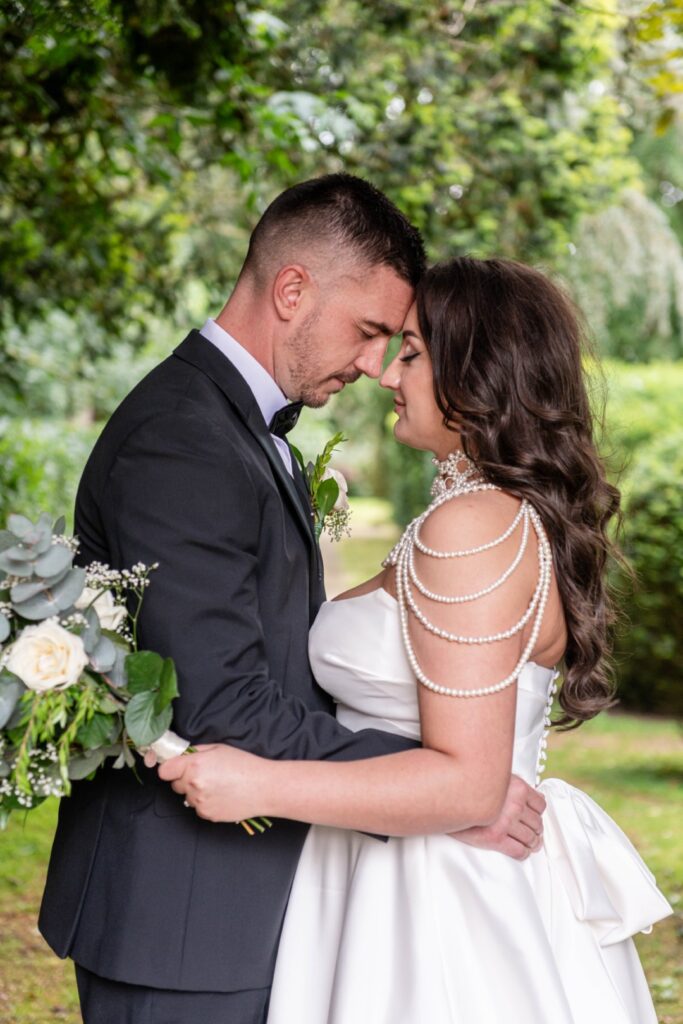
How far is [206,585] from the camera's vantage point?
203 centimetres

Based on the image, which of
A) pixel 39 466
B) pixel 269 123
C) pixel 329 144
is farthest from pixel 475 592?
pixel 39 466

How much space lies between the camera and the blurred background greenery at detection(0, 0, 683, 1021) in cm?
496

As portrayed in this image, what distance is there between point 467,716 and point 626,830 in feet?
17.0

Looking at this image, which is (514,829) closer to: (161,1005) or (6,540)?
(161,1005)

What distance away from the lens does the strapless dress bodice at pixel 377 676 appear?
2.28 m

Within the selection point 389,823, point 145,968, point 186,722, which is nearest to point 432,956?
point 389,823

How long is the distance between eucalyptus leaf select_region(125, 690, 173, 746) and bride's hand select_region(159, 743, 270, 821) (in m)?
0.09

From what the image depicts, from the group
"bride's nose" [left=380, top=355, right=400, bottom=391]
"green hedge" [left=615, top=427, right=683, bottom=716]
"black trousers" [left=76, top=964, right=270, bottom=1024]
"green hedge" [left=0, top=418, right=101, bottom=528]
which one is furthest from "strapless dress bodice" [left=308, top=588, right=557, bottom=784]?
"green hedge" [left=615, top=427, right=683, bottom=716]

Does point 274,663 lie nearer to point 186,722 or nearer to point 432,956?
point 186,722

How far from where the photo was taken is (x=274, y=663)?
2.32m

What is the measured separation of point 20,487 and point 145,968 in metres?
6.04

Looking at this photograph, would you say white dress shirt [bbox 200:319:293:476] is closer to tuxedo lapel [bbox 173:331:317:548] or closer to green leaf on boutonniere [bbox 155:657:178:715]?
tuxedo lapel [bbox 173:331:317:548]

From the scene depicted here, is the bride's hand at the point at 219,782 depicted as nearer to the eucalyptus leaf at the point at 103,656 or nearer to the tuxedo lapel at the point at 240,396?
the eucalyptus leaf at the point at 103,656

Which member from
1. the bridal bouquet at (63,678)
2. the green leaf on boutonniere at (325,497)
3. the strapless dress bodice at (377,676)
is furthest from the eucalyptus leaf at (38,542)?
the green leaf on boutonniere at (325,497)
